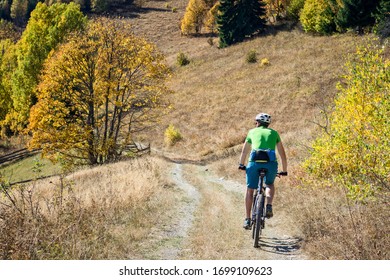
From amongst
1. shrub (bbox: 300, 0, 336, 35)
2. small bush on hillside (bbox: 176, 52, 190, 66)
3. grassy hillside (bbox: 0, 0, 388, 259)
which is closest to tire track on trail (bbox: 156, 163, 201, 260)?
grassy hillside (bbox: 0, 0, 388, 259)

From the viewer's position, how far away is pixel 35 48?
1277 inches

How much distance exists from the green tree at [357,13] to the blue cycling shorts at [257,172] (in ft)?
149

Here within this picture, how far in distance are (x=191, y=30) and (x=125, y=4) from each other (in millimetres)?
44614

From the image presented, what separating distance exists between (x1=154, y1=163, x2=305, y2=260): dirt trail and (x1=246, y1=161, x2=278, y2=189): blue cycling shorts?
1.32 meters

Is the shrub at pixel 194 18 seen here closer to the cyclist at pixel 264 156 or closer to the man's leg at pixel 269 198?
the cyclist at pixel 264 156

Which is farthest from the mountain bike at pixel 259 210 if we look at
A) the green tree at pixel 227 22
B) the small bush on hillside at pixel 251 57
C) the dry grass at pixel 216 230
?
the green tree at pixel 227 22

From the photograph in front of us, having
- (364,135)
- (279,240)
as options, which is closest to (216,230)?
(279,240)

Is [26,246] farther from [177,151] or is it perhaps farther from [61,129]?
[177,151]

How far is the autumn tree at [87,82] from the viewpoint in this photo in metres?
18.6

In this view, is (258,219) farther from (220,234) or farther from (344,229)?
(344,229)

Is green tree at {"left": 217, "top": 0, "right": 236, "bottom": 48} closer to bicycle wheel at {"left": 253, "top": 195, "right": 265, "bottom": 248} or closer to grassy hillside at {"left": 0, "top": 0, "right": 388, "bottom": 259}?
grassy hillside at {"left": 0, "top": 0, "right": 388, "bottom": 259}

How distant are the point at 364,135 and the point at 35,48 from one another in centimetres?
3275

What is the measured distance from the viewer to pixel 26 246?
5395mm

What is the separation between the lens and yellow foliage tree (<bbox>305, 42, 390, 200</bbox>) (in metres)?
6.50
